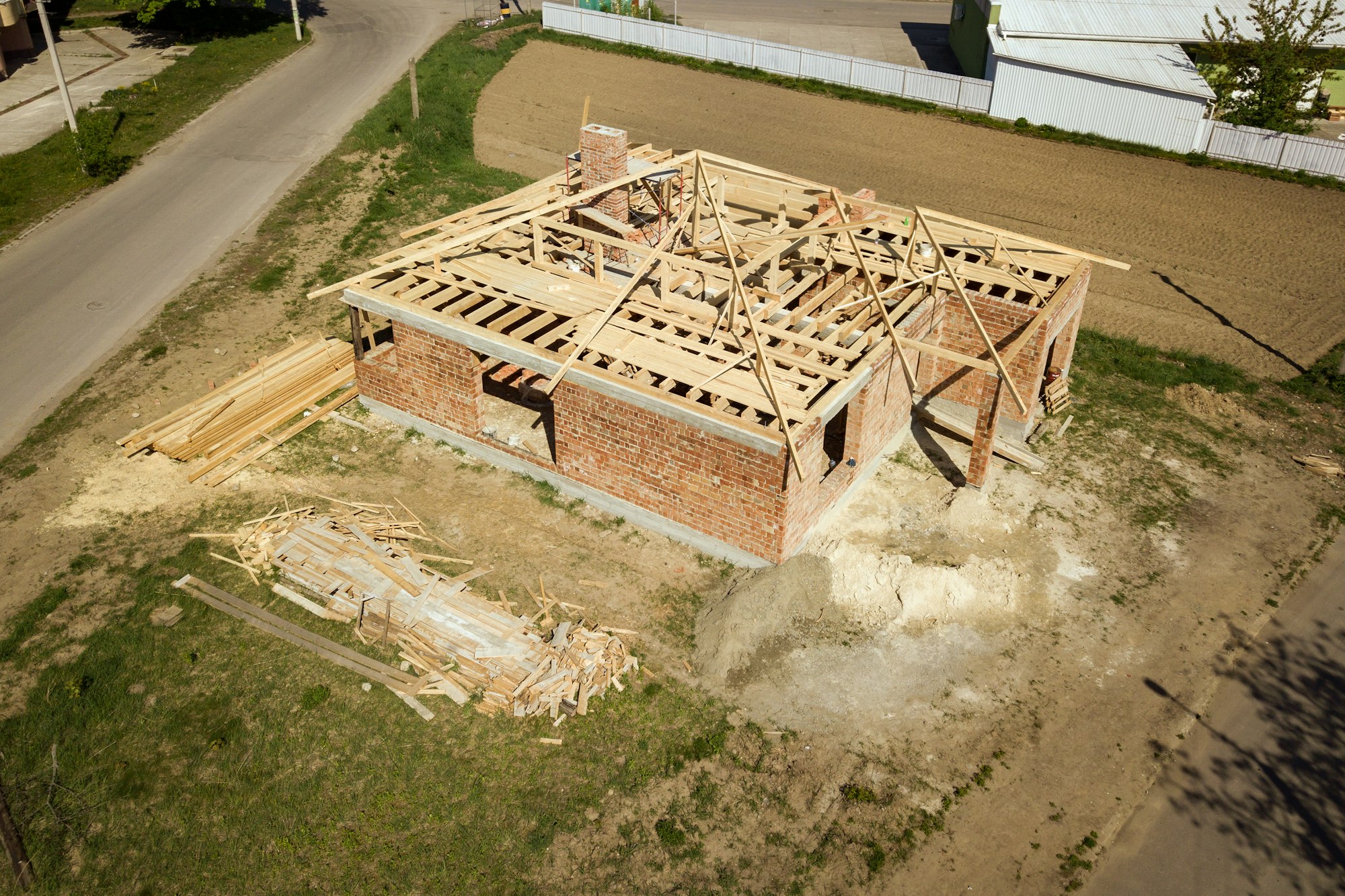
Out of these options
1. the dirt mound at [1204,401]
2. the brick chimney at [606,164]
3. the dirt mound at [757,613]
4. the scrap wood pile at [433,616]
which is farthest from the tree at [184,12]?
the dirt mound at [1204,401]

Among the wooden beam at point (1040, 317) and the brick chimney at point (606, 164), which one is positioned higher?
the brick chimney at point (606, 164)

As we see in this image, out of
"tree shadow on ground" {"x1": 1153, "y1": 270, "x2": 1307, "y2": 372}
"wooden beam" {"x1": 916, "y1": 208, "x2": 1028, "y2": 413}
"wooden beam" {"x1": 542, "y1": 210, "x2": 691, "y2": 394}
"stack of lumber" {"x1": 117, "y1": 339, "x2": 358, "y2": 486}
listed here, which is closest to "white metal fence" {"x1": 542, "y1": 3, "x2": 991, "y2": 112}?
"tree shadow on ground" {"x1": 1153, "y1": 270, "x2": 1307, "y2": 372}

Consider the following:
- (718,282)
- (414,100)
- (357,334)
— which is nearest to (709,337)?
(718,282)

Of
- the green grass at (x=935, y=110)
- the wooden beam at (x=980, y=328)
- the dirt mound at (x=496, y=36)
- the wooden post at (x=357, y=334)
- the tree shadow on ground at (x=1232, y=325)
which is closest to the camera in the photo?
the wooden beam at (x=980, y=328)

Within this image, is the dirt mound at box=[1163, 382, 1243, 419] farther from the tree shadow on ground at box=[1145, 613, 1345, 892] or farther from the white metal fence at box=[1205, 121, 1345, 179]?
the white metal fence at box=[1205, 121, 1345, 179]

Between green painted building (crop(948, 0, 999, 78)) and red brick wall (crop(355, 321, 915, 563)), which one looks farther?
green painted building (crop(948, 0, 999, 78))

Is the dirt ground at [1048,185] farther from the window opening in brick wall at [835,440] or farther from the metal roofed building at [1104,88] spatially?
the window opening in brick wall at [835,440]

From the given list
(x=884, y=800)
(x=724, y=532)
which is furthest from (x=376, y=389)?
(x=884, y=800)

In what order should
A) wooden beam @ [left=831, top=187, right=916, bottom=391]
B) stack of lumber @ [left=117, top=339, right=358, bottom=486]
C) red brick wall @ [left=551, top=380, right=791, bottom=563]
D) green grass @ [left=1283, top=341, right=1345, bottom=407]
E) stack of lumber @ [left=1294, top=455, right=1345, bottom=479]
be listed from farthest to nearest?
green grass @ [left=1283, top=341, right=1345, bottom=407] < stack of lumber @ [left=1294, top=455, right=1345, bottom=479] < stack of lumber @ [left=117, top=339, right=358, bottom=486] < wooden beam @ [left=831, top=187, right=916, bottom=391] < red brick wall @ [left=551, top=380, right=791, bottom=563]
